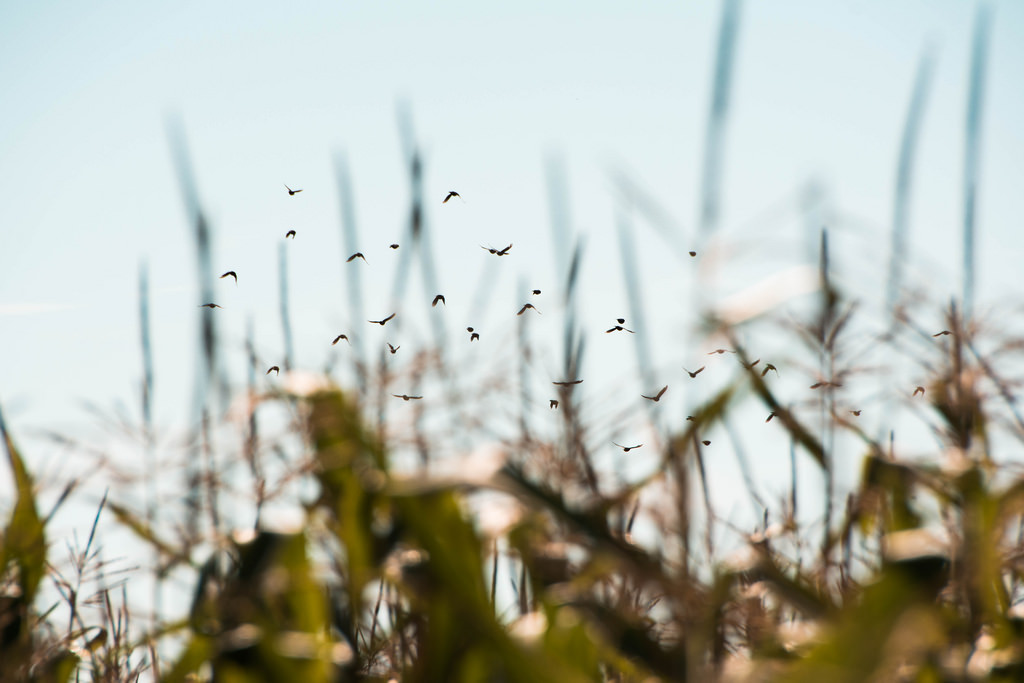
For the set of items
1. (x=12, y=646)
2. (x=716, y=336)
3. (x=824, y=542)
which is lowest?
(x=12, y=646)

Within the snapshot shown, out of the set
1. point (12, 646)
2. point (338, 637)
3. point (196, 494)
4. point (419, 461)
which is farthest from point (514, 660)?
point (12, 646)

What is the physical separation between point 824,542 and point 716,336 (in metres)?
0.38

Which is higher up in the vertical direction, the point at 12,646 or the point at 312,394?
the point at 312,394

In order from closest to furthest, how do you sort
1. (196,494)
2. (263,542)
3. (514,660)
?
1. (514,660)
2. (263,542)
3. (196,494)

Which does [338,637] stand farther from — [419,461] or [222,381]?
[222,381]

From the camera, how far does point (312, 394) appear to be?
553 millimetres

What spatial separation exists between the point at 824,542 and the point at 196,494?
2.25 feet

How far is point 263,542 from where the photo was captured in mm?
625

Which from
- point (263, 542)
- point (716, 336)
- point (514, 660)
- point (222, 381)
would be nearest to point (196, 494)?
point (222, 381)

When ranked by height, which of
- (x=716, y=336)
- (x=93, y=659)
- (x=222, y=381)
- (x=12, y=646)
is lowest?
(x=93, y=659)

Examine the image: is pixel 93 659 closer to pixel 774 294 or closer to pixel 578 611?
pixel 578 611

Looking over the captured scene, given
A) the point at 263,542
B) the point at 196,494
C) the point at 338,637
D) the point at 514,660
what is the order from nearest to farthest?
1. the point at 514,660
2. the point at 263,542
3. the point at 338,637
4. the point at 196,494

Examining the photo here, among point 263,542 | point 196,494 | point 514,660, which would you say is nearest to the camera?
point 514,660

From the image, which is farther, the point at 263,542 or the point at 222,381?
the point at 222,381
